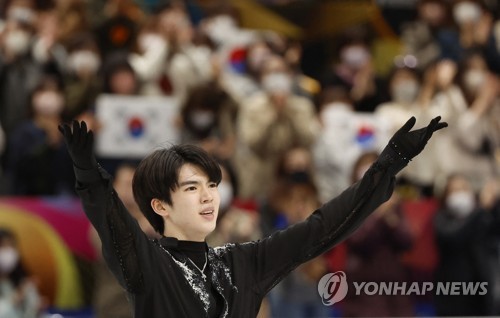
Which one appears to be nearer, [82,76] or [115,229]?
[115,229]

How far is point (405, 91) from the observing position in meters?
11.3

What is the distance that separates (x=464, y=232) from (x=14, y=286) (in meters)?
3.55

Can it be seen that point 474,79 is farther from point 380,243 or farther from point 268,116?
point 380,243

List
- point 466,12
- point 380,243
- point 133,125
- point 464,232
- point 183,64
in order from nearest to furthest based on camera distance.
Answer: point 380,243, point 464,232, point 133,125, point 183,64, point 466,12

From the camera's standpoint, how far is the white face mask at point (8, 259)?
30.0 ft

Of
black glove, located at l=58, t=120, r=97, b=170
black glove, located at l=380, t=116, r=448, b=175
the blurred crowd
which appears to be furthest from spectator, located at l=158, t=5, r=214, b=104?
black glove, located at l=58, t=120, r=97, b=170

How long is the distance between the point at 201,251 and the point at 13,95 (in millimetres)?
6899

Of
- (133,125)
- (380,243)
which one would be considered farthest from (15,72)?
(380,243)

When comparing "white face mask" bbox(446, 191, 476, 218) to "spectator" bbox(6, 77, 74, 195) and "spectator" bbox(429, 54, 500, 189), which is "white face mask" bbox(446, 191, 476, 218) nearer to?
"spectator" bbox(429, 54, 500, 189)

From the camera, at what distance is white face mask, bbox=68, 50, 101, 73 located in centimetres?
1070

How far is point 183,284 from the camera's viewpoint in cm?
401

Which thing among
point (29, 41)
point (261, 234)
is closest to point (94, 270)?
point (261, 234)

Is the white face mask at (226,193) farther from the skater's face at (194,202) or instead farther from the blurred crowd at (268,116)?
the skater's face at (194,202)

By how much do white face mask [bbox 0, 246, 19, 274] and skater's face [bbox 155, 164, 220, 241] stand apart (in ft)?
17.6
